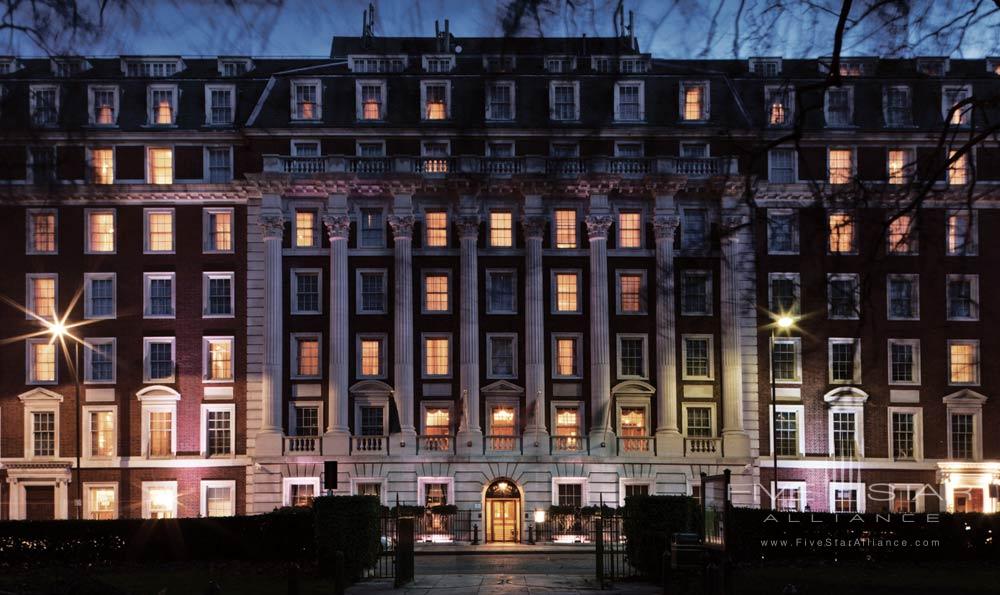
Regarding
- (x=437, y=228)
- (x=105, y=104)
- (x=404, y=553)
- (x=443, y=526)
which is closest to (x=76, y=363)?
(x=105, y=104)

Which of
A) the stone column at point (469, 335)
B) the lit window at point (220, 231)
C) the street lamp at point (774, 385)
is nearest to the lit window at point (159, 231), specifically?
the lit window at point (220, 231)

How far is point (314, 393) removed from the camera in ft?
223

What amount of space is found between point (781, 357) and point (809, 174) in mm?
53640

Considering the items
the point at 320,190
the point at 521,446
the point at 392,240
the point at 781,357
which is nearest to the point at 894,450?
the point at 781,357

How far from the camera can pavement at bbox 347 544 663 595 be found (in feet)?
113

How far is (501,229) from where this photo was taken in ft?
228

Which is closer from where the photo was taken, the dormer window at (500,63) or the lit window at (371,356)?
the dormer window at (500,63)

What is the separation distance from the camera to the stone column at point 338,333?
66.6 meters

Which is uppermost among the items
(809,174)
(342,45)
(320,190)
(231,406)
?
(342,45)

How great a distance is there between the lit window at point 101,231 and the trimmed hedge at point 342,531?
120 feet

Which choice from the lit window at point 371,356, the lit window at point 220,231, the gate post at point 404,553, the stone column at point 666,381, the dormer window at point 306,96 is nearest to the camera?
the gate post at point 404,553

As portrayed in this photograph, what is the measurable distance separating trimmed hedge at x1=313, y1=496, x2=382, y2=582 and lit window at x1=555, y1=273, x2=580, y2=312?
3291 cm

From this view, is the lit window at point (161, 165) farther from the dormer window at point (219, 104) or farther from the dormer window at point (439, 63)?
the dormer window at point (439, 63)

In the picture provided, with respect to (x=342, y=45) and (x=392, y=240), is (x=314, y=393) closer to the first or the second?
(x=392, y=240)
